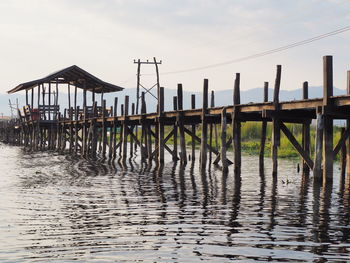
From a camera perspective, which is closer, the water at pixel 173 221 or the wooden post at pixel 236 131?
the water at pixel 173 221

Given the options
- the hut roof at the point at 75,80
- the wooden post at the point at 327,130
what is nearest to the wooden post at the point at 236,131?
the wooden post at the point at 327,130

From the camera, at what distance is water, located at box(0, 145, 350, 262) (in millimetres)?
9172

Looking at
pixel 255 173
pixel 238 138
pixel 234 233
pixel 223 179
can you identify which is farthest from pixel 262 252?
pixel 255 173

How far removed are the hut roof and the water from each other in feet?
69.2

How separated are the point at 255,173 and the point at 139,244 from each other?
15101 mm

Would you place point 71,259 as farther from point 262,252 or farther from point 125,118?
point 125,118

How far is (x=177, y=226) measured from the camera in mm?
11344

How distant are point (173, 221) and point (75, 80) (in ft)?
107

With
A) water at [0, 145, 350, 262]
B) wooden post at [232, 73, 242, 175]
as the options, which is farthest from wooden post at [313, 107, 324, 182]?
wooden post at [232, 73, 242, 175]

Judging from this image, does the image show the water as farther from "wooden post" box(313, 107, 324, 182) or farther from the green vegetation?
the green vegetation

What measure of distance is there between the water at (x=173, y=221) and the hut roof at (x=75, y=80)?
69.2ft

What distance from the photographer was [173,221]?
11922mm

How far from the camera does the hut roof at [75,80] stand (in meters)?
40.9

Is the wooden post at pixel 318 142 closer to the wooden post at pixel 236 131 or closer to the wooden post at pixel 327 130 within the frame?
the wooden post at pixel 327 130
